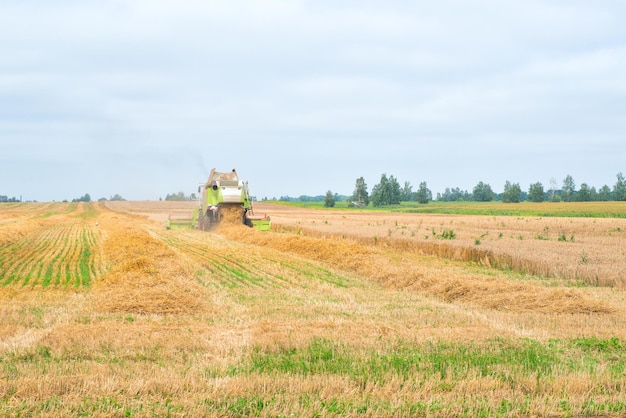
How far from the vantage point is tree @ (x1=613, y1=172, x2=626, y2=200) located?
5325 inches

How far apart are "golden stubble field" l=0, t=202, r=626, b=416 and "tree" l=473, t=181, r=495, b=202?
501 feet

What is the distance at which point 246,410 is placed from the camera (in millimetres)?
5688

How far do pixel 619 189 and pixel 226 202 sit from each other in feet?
430

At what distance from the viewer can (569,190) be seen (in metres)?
146

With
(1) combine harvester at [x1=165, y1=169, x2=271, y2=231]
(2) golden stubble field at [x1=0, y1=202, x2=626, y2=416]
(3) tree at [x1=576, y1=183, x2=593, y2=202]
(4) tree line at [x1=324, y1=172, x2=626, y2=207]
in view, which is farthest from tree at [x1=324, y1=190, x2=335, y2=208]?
(2) golden stubble field at [x1=0, y1=202, x2=626, y2=416]

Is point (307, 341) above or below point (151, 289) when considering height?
below

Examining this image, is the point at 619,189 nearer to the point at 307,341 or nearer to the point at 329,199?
the point at 329,199

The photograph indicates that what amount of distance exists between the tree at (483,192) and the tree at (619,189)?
110ft

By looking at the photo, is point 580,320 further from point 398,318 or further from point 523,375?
point 523,375

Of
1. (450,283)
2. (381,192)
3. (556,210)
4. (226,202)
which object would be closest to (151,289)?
(450,283)

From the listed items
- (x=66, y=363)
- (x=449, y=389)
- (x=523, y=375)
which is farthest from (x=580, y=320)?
(x=66, y=363)

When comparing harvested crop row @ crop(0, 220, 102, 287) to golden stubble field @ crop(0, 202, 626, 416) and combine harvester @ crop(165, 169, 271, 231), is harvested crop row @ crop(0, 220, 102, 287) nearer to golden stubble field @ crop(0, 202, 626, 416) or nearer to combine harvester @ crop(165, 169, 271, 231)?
golden stubble field @ crop(0, 202, 626, 416)

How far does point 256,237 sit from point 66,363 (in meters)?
21.0

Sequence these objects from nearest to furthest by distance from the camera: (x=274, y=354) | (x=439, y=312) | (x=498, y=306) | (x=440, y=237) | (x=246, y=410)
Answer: (x=246, y=410) < (x=274, y=354) < (x=439, y=312) < (x=498, y=306) < (x=440, y=237)
